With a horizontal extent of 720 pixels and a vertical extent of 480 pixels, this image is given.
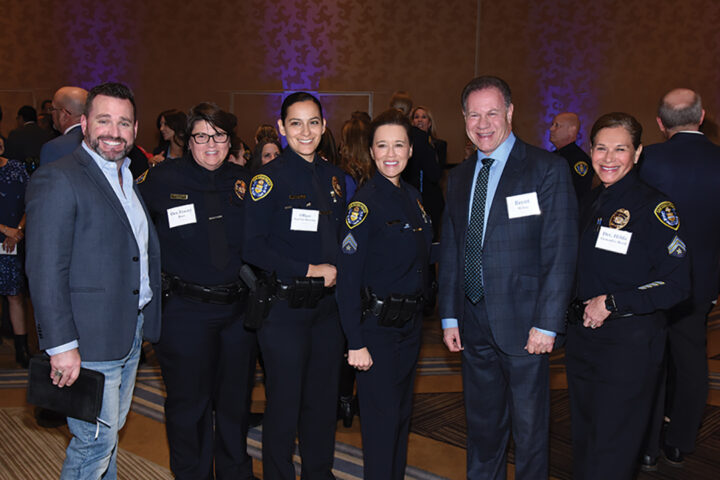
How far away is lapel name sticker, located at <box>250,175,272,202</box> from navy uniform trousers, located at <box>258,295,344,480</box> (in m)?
0.41

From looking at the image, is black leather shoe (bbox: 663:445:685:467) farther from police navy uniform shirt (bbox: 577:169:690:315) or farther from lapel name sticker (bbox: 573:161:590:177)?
lapel name sticker (bbox: 573:161:590:177)

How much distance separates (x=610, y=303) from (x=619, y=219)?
0.30m

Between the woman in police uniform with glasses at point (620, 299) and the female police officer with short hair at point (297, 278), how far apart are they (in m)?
0.95

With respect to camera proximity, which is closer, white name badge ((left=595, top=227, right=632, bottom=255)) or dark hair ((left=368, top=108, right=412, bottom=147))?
white name badge ((left=595, top=227, right=632, bottom=255))

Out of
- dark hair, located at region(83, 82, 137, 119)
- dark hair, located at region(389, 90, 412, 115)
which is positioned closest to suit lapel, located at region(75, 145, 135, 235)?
dark hair, located at region(83, 82, 137, 119)

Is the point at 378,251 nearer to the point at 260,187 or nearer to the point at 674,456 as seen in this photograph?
the point at 260,187

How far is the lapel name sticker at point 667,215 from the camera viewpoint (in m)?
2.03

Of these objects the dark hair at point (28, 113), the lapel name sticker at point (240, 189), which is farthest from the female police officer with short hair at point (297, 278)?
the dark hair at point (28, 113)

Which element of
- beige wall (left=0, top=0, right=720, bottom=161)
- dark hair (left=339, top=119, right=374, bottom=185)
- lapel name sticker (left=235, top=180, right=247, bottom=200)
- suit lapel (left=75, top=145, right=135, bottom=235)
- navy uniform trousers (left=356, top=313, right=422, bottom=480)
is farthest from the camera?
beige wall (left=0, top=0, right=720, bottom=161)

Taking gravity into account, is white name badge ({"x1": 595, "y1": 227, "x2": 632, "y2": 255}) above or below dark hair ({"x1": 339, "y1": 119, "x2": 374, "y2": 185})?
below

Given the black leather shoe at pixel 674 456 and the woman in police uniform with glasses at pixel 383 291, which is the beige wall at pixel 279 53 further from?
the woman in police uniform with glasses at pixel 383 291

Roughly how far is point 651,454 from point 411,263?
1689mm

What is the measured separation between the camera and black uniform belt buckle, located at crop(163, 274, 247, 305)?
7.52 ft

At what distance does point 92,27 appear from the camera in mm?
8859
